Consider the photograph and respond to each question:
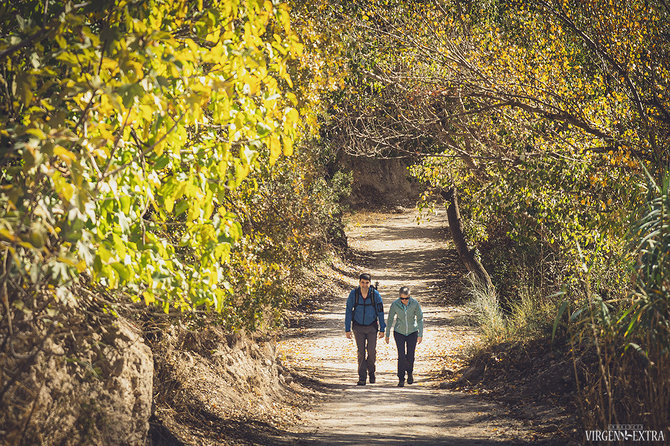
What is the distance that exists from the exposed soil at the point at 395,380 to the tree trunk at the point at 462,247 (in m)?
1.19

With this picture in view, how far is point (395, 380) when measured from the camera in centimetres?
1178

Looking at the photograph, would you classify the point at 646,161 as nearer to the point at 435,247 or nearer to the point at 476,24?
the point at 476,24

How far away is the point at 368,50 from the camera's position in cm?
1141

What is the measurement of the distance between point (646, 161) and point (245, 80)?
6723mm

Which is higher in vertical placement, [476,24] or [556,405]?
[476,24]

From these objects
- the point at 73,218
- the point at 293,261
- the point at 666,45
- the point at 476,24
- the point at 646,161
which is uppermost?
the point at 476,24

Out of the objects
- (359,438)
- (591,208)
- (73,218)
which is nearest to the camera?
(73,218)

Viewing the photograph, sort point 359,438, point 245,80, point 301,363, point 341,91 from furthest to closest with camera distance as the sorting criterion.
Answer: point 301,363 → point 341,91 → point 359,438 → point 245,80

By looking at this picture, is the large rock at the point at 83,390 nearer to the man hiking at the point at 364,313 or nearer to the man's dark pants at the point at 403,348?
the man hiking at the point at 364,313

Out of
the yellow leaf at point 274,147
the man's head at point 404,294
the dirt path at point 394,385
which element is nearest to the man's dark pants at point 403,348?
the dirt path at point 394,385

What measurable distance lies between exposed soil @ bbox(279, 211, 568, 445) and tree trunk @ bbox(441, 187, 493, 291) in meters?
1.19

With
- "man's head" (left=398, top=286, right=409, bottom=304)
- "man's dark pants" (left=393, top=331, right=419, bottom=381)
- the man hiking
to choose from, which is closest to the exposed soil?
A: "man's dark pants" (left=393, top=331, right=419, bottom=381)

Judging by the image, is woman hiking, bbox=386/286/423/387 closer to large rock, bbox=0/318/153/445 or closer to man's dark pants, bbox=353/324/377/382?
man's dark pants, bbox=353/324/377/382

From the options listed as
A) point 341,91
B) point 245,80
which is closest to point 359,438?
point 245,80
